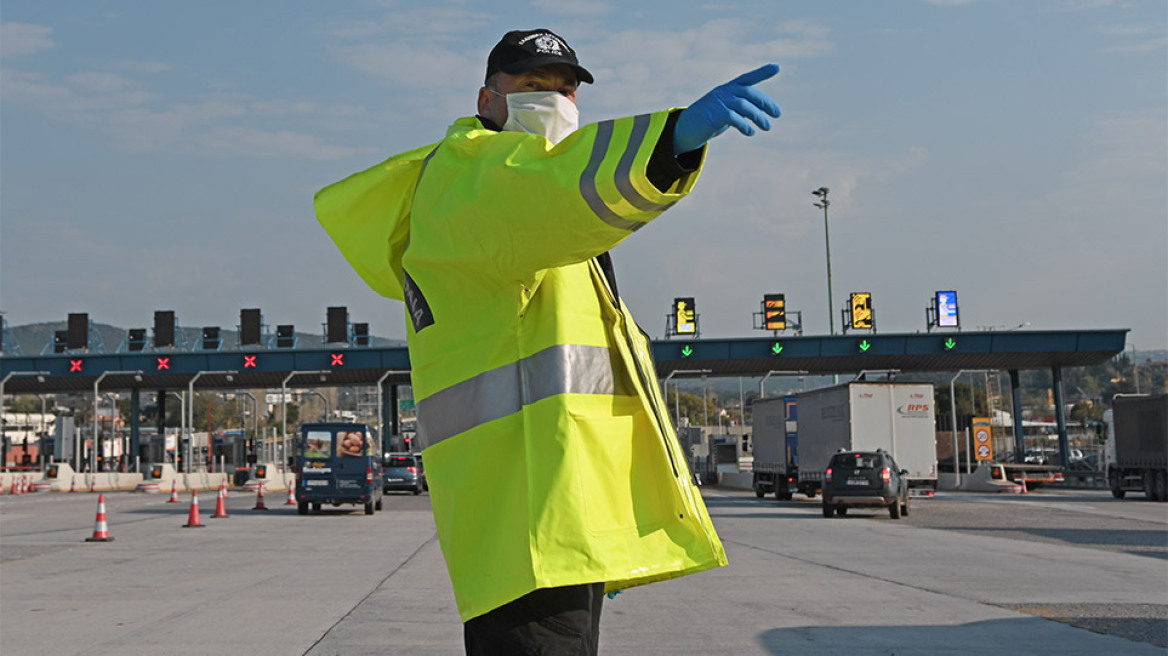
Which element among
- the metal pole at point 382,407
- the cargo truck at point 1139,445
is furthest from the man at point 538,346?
the metal pole at point 382,407

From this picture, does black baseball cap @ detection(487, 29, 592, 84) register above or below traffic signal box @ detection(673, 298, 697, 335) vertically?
below

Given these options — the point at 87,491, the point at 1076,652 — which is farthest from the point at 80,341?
the point at 1076,652

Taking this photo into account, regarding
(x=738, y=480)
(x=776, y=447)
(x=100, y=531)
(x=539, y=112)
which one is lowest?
(x=738, y=480)

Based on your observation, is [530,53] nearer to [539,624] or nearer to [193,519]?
[539,624]

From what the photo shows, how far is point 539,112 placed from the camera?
114 inches

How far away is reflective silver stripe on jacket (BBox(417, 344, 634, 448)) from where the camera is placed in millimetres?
2588

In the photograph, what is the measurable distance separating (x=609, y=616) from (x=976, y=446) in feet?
148

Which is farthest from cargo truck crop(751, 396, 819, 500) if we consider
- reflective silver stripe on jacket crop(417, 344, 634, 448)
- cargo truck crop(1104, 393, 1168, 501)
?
reflective silver stripe on jacket crop(417, 344, 634, 448)

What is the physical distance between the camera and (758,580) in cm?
1273

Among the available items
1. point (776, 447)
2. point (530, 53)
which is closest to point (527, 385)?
point (530, 53)

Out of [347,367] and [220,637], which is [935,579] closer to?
[220,637]

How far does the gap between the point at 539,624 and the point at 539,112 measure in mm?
1267

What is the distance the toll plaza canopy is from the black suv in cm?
2723

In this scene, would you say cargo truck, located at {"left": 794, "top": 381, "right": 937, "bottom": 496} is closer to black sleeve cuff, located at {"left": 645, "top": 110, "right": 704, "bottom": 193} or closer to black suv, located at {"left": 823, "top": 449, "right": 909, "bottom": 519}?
black suv, located at {"left": 823, "top": 449, "right": 909, "bottom": 519}
